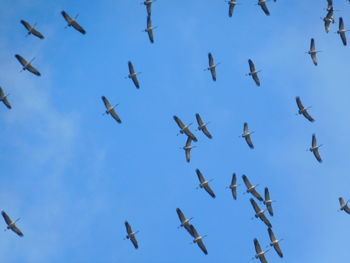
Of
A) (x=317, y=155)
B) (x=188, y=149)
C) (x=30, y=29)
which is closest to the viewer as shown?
(x=30, y=29)

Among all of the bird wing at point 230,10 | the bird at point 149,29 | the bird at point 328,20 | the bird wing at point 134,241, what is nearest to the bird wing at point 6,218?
the bird wing at point 134,241

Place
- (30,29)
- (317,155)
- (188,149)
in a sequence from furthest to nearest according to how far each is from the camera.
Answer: (317,155) → (188,149) → (30,29)

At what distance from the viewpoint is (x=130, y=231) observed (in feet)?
300

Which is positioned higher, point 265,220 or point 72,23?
point 72,23

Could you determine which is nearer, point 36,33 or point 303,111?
point 36,33

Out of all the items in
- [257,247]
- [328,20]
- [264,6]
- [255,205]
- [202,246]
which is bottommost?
[202,246]

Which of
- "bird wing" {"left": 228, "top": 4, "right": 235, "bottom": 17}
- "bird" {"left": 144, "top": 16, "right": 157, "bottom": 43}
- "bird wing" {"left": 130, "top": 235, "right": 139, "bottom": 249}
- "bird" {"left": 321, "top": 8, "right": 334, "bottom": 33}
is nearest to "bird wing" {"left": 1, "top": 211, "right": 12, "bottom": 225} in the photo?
"bird wing" {"left": 130, "top": 235, "right": 139, "bottom": 249}

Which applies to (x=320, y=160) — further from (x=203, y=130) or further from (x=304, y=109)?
(x=203, y=130)

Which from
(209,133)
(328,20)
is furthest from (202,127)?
(328,20)

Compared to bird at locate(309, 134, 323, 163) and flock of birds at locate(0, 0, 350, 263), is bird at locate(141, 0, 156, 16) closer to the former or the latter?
flock of birds at locate(0, 0, 350, 263)

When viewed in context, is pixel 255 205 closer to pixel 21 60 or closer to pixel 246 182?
pixel 246 182

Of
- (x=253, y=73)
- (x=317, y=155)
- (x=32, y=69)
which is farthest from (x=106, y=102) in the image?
(x=317, y=155)

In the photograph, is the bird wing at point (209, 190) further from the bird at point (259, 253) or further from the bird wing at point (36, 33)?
the bird wing at point (36, 33)

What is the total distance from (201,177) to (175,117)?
5.96 m
